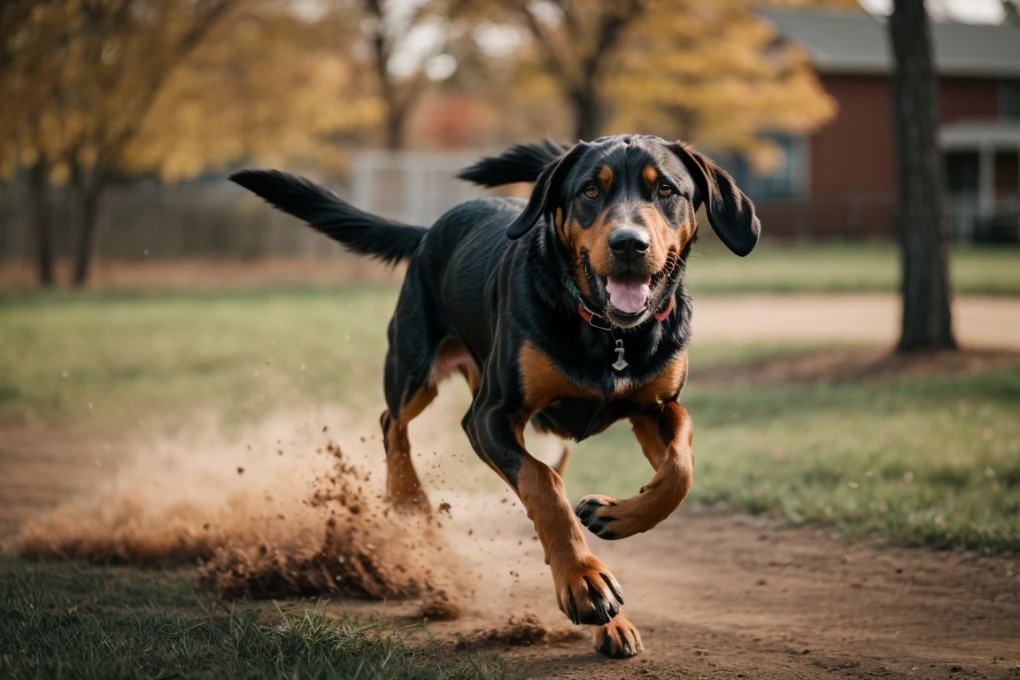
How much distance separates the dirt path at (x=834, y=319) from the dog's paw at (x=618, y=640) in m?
8.80

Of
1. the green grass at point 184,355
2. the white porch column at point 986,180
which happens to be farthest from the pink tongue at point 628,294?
the white porch column at point 986,180

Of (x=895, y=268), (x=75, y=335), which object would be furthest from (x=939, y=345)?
(x=895, y=268)

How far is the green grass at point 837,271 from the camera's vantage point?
2073 cm

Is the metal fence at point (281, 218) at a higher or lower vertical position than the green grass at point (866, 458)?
higher

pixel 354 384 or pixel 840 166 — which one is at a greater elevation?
pixel 840 166

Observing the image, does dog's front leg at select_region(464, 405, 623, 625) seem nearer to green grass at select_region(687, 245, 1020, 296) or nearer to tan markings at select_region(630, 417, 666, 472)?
tan markings at select_region(630, 417, 666, 472)

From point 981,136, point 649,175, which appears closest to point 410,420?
point 649,175

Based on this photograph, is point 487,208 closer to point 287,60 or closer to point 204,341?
point 204,341

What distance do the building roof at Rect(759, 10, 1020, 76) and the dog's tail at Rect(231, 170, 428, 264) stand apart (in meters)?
34.9

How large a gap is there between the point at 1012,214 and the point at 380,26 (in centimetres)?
1907

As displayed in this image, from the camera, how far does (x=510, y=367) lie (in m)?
4.52

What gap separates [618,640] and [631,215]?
1.60 m

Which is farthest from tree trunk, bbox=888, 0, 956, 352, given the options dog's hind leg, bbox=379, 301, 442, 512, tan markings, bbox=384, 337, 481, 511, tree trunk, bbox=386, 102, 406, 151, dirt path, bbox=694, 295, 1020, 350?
tree trunk, bbox=386, 102, 406, 151

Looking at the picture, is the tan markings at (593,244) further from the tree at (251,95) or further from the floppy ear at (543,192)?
the tree at (251,95)
